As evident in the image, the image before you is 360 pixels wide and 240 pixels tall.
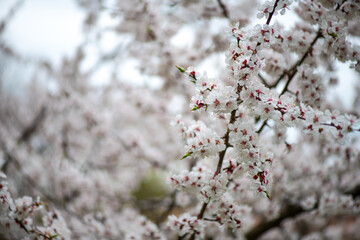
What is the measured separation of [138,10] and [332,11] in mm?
2640

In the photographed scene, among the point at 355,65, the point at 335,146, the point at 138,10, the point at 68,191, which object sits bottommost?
the point at 68,191

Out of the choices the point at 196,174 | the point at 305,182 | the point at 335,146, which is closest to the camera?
the point at 196,174

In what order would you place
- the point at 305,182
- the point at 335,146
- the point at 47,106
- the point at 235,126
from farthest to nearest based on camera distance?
the point at 47,106, the point at 305,182, the point at 335,146, the point at 235,126

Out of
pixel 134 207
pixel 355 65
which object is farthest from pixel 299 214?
pixel 134 207

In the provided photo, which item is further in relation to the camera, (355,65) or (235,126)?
(355,65)

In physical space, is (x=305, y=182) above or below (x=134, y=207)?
above

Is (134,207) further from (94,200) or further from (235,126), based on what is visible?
(235,126)

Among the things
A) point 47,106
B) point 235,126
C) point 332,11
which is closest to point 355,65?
point 332,11

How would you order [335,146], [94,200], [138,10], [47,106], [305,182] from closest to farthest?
[335,146] < [138,10] < [305,182] < [94,200] < [47,106]

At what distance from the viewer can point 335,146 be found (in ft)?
9.87

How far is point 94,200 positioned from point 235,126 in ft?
13.7

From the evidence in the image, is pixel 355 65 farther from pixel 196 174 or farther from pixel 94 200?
pixel 94 200

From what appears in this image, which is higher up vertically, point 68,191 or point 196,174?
point 196,174

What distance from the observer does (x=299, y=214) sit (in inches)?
124
